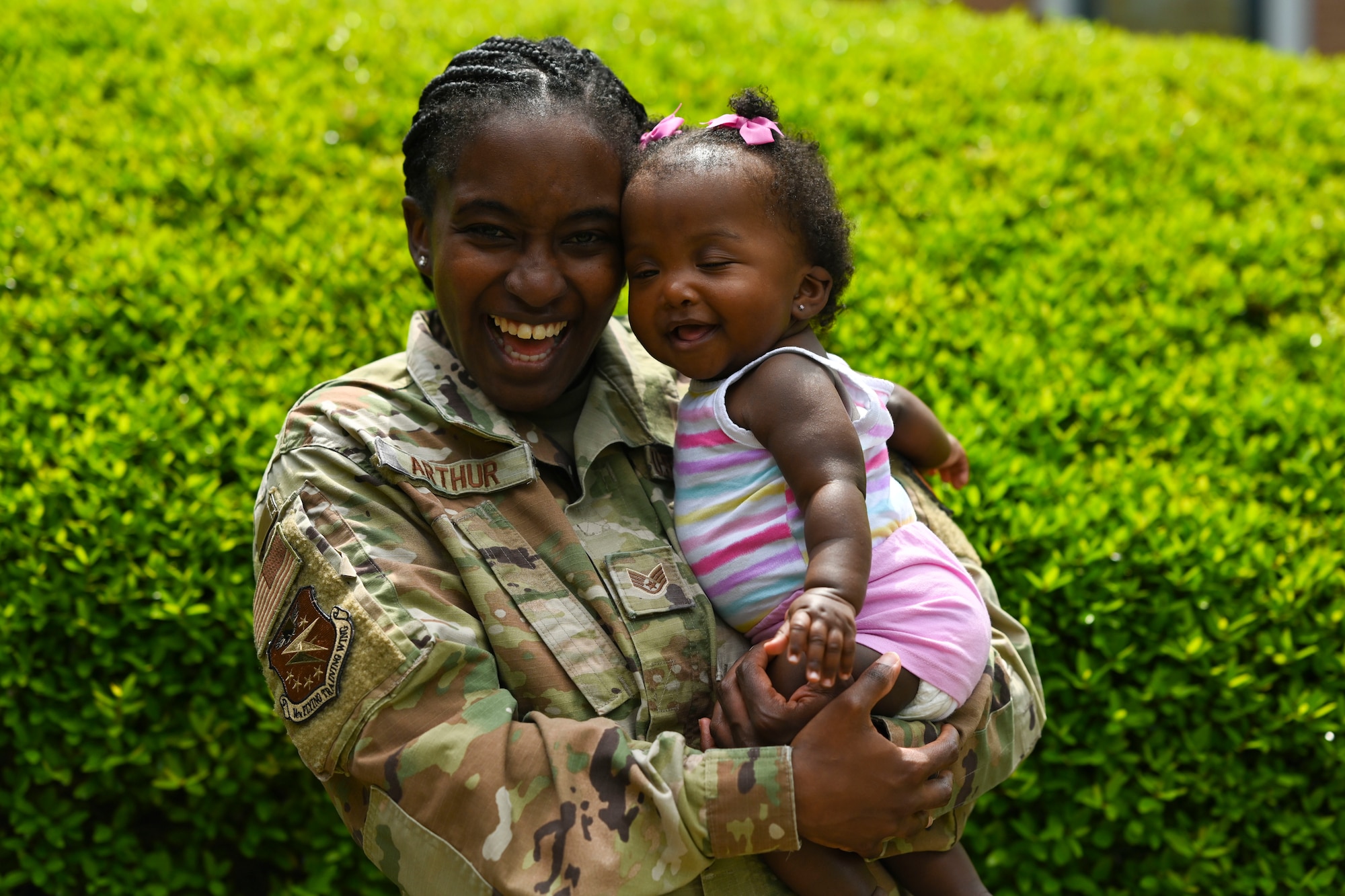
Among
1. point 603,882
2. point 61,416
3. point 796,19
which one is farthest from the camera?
point 796,19

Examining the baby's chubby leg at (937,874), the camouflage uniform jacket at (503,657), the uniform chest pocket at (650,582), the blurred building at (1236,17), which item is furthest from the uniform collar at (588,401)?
the blurred building at (1236,17)

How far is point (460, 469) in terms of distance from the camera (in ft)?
7.34

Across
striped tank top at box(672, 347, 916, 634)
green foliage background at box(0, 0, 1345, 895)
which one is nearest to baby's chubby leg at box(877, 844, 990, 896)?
striped tank top at box(672, 347, 916, 634)

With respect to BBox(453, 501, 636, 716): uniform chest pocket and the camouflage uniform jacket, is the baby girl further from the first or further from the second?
BBox(453, 501, 636, 716): uniform chest pocket

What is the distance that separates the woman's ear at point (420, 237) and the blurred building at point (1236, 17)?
10554 mm

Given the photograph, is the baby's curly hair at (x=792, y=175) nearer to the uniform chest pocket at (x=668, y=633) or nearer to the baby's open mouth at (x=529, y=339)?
the baby's open mouth at (x=529, y=339)

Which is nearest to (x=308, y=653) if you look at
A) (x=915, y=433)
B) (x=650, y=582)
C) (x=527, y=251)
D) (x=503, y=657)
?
(x=503, y=657)

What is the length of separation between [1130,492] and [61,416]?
3063 millimetres

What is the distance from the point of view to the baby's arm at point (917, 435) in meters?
2.80

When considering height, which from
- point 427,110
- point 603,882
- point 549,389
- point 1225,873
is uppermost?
point 427,110

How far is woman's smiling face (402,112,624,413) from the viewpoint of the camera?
7.43 ft

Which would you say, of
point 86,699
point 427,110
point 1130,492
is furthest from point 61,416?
point 1130,492

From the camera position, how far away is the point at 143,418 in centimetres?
342

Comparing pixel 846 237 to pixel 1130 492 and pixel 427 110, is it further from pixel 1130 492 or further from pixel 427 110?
pixel 1130 492
